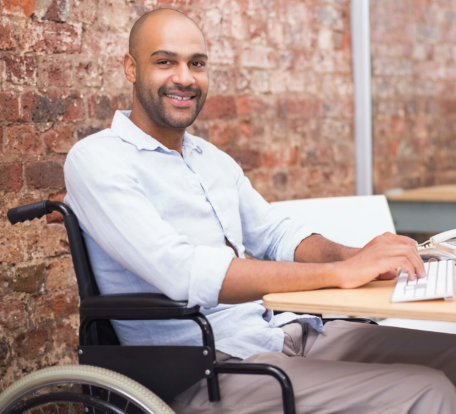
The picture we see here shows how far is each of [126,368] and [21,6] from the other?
1.33 meters

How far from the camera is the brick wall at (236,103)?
8.22ft

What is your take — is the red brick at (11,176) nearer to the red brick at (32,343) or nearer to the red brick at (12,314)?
the red brick at (12,314)

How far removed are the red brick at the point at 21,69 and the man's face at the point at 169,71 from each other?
2.18 ft

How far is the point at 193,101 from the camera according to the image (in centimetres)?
198

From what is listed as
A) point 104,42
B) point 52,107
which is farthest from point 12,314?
point 104,42

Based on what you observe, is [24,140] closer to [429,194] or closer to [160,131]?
[160,131]

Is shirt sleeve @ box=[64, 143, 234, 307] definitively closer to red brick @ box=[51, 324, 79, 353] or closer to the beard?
the beard

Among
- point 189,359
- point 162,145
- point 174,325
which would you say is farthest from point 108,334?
point 162,145

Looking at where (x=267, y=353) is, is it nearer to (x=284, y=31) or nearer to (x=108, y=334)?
(x=108, y=334)

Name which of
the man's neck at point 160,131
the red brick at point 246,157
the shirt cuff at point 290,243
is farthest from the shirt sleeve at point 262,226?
the red brick at point 246,157

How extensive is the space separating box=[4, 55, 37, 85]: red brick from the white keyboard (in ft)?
4.57

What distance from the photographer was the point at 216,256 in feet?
5.49

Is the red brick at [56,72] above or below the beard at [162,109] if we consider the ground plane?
above

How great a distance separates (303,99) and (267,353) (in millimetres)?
2263
